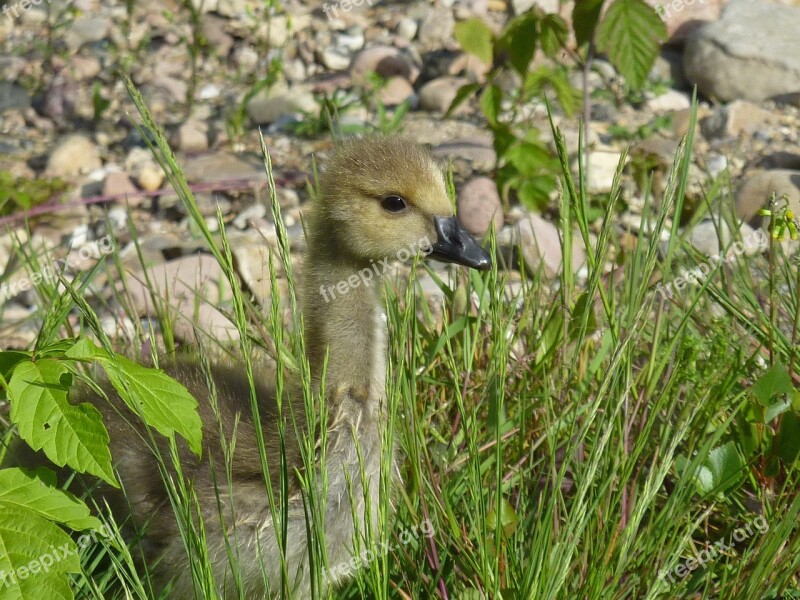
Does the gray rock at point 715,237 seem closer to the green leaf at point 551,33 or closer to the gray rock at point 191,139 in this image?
the green leaf at point 551,33

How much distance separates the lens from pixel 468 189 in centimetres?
463

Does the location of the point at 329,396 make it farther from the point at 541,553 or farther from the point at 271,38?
the point at 271,38

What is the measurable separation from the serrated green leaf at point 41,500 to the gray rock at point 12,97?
14.5 feet

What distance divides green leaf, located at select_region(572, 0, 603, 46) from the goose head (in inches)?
59.7

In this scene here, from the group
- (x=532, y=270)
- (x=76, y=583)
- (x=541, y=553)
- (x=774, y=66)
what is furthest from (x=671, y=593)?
(x=774, y=66)

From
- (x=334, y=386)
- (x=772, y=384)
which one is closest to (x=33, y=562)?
(x=334, y=386)

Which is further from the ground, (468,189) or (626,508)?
(626,508)

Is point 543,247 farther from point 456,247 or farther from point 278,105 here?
point 278,105

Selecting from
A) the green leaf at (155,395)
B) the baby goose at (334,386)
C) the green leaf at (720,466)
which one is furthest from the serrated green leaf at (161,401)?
the green leaf at (720,466)

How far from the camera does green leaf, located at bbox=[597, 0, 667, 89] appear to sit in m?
3.81

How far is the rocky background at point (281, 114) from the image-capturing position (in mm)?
4457

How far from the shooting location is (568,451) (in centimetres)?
186

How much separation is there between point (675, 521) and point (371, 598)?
28.0 inches

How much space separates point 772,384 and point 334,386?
101 cm
